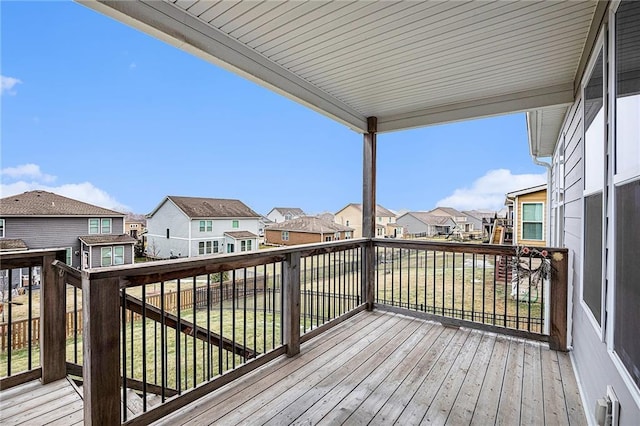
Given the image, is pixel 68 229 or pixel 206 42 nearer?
pixel 68 229

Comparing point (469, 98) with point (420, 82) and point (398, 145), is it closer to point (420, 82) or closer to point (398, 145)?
point (420, 82)

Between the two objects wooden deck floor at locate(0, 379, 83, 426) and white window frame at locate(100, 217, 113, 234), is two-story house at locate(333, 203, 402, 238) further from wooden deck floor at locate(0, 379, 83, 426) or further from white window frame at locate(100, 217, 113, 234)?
wooden deck floor at locate(0, 379, 83, 426)

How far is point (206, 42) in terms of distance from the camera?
2246 mm

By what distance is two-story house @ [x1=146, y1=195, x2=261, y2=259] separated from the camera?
2062 millimetres

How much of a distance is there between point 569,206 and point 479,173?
1107mm

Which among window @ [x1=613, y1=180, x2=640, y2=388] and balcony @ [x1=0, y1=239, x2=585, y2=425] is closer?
window @ [x1=613, y1=180, x2=640, y2=388]

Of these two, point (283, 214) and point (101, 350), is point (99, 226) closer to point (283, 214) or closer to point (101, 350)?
point (101, 350)

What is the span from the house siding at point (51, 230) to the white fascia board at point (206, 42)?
1.21 meters

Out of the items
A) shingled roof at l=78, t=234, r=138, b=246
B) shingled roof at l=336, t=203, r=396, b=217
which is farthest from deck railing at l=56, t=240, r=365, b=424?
shingled roof at l=336, t=203, r=396, b=217

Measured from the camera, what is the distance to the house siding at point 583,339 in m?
1.32

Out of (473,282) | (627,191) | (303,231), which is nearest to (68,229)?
(303,231)

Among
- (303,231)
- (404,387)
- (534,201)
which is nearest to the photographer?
(404,387)

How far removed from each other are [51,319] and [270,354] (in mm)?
1577

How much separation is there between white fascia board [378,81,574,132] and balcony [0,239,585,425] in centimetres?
149
